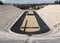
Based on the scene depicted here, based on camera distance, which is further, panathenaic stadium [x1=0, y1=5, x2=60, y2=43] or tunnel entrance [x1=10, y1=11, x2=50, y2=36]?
tunnel entrance [x1=10, y1=11, x2=50, y2=36]

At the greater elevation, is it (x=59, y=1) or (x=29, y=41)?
(x=29, y=41)

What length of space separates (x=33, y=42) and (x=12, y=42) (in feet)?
4.27

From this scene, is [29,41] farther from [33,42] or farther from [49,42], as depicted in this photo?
[49,42]

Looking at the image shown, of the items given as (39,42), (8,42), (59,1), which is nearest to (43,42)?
(39,42)

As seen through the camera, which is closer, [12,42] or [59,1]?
[12,42]

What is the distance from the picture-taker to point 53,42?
1262cm

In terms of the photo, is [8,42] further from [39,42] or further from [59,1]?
[59,1]

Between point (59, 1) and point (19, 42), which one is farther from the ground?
point (19, 42)

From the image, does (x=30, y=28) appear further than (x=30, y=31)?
Yes

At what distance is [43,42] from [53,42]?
2.02ft

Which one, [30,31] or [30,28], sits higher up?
[30,31]

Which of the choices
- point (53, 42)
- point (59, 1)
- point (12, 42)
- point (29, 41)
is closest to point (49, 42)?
point (53, 42)

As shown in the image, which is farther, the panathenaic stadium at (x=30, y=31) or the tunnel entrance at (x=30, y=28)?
the tunnel entrance at (x=30, y=28)

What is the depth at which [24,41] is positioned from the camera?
42.5 ft
